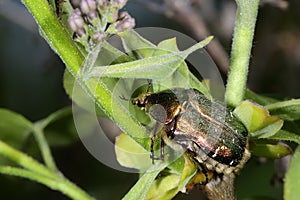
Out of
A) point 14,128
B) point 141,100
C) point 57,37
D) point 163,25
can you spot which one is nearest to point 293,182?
point 141,100

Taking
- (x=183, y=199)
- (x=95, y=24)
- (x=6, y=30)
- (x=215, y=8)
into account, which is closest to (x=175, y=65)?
(x=95, y=24)

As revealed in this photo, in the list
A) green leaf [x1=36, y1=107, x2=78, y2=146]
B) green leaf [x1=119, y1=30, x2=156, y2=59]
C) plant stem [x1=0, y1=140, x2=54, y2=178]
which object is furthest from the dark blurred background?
green leaf [x1=119, y1=30, x2=156, y2=59]

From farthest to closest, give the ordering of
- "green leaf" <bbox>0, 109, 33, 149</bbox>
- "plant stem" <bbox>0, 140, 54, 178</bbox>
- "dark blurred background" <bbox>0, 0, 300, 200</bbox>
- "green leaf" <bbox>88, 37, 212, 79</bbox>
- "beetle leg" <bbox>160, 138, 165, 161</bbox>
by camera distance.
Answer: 1. "dark blurred background" <bbox>0, 0, 300, 200</bbox>
2. "green leaf" <bbox>0, 109, 33, 149</bbox>
3. "plant stem" <bbox>0, 140, 54, 178</bbox>
4. "beetle leg" <bbox>160, 138, 165, 161</bbox>
5. "green leaf" <bbox>88, 37, 212, 79</bbox>

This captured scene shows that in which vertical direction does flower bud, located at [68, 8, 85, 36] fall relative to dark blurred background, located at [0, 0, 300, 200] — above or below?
above

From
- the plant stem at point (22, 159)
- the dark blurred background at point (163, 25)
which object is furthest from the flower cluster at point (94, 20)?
the dark blurred background at point (163, 25)

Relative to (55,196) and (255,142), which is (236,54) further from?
(55,196)

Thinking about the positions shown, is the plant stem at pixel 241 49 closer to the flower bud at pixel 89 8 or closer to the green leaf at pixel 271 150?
the green leaf at pixel 271 150

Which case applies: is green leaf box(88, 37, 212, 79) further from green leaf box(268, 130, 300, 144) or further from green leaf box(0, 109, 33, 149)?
green leaf box(0, 109, 33, 149)

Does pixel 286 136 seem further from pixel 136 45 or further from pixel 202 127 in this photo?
pixel 136 45
